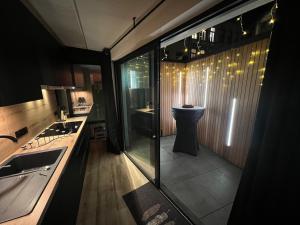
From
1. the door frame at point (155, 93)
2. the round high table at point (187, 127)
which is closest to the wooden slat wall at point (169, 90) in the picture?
the round high table at point (187, 127)

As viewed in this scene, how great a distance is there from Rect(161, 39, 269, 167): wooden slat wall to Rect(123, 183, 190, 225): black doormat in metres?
1.72

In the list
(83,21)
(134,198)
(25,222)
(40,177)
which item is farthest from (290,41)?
(134,198)

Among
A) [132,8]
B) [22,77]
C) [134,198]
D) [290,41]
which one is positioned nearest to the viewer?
[290,41]

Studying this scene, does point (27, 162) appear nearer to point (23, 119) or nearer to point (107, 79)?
point (23, 119)

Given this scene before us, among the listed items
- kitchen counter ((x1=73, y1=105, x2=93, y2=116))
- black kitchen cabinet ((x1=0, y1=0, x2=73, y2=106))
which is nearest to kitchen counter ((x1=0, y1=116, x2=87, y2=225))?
black kitchen cabinet ((x1=0, y1=0, x2=73, y2=106))

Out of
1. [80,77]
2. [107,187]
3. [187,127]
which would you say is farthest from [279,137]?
[80,77]

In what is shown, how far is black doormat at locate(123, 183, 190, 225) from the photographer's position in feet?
5.34

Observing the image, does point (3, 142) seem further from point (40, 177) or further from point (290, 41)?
point (290, 41)

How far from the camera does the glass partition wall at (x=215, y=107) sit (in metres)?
1.92

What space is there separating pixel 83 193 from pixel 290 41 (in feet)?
9.21

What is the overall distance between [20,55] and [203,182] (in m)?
2.90

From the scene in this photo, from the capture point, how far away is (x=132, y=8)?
1508 mm

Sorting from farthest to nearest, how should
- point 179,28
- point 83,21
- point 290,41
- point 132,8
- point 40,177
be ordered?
point 83,21 < point 132,8 < point 179,28 < point 40,177 < point 290,41

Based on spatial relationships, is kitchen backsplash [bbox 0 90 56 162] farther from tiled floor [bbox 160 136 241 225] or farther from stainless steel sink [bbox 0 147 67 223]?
tiled floor [bbox 160 136 241 225]
